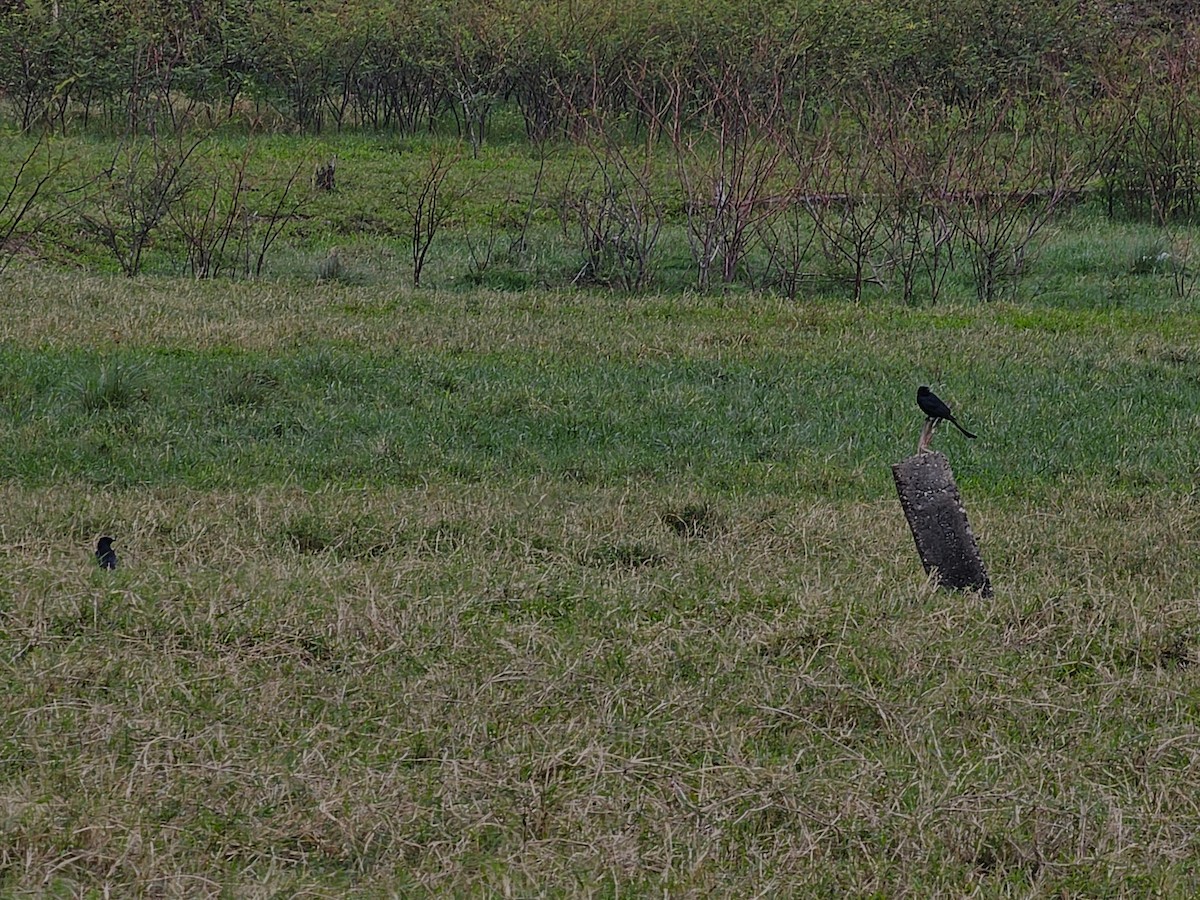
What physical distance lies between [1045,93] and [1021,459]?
1426 centimetres

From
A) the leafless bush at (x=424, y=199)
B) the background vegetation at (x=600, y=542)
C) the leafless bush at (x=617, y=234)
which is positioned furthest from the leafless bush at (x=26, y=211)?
the leafless bush at (x=617, y=234)

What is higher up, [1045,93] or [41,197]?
[1045,93]

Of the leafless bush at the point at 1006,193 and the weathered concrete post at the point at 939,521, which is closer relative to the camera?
the weathered concrete post at the point at 939,521

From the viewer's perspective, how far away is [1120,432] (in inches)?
310

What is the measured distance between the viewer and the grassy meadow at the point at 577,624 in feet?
10.8

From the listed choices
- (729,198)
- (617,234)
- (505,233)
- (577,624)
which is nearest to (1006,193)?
(729,198)

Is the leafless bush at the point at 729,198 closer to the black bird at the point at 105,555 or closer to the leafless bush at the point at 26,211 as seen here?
the leafless bush at the point at 26,211

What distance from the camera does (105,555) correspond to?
5051 mm

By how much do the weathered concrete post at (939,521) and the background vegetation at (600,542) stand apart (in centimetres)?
16

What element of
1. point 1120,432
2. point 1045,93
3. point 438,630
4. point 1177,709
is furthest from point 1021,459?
point 1045,93

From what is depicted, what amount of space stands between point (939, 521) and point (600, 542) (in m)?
1.35

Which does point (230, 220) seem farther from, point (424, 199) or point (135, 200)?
point (424, 199)

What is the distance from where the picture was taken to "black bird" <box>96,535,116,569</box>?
16.5ft

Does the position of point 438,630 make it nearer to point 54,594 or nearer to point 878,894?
point 54,594
